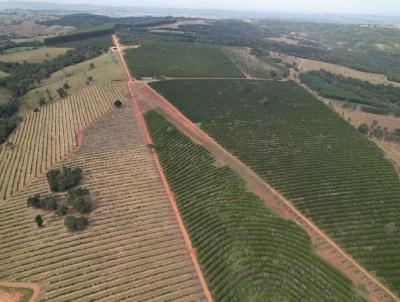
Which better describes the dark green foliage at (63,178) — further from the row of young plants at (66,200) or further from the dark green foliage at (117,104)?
the dark green foliage at (117,104)

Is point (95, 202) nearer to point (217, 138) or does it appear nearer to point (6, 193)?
point (6, 193)

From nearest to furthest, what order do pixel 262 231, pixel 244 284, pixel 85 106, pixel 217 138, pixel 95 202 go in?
pixel 244 284 → pixel 262 231 → pixel 95 202 → pixel 217 138 → pixel 85 106

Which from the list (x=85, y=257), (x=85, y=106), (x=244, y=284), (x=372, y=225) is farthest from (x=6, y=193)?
(x=372, y=225)

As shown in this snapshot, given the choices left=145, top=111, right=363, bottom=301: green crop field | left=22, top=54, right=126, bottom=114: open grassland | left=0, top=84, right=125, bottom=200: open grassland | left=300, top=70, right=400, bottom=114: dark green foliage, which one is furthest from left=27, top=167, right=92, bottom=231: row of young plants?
left=300, top=70, right=400, bottom=114: dark green foliage

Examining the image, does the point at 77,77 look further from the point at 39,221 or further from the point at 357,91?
the point at 357,91

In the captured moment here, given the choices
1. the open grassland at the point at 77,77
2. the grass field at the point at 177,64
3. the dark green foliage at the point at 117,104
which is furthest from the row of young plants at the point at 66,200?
the grass field at the point at 177,64

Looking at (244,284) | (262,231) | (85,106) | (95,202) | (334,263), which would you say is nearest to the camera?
(244,284)
